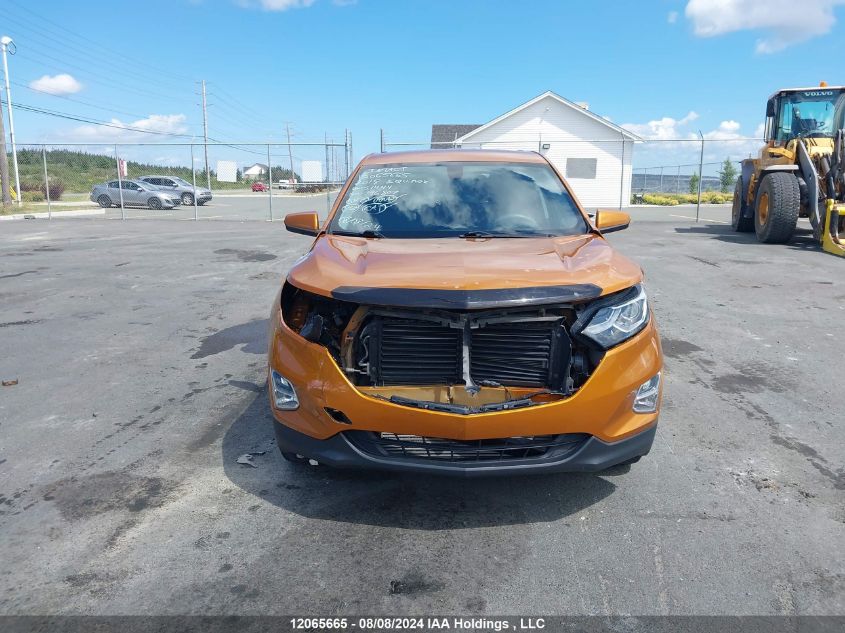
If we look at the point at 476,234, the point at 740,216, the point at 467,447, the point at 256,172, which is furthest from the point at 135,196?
the point at 256,172

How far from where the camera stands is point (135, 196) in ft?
96.9

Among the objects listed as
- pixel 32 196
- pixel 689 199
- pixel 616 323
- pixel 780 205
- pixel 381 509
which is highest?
pixel 32 196

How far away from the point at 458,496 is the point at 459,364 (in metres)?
0.77

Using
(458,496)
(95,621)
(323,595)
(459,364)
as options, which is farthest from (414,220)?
(95,621)

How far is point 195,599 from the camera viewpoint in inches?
96.3

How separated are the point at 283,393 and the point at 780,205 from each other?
12.4m

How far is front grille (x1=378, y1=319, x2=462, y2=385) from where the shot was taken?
2.90 meters

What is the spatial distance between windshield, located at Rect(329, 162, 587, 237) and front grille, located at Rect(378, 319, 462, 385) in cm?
112

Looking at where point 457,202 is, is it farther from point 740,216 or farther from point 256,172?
point 256,172

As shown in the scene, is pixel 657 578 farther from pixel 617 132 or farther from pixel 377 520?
pixel 617 132

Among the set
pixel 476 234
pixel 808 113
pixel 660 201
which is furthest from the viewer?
pixel 660 201

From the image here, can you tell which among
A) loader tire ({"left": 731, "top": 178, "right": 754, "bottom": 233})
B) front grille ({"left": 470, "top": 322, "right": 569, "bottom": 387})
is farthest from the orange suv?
loader tire ({"left": 731, "top": 178, "right": 754, "bottom": 233})

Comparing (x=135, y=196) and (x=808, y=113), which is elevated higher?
(x=808, y=113)

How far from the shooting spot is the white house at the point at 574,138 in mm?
32250
